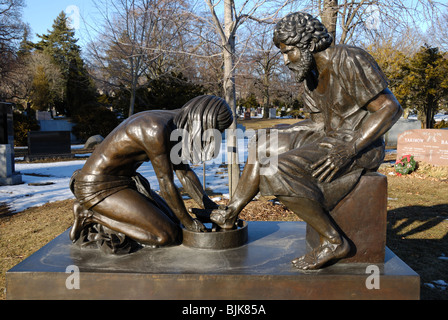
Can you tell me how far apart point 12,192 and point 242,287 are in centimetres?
791

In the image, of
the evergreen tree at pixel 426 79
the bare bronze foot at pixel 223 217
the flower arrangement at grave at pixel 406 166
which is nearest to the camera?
the bare bronze foot at pixel 223 217

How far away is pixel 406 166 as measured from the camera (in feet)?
34.0

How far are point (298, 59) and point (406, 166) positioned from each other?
8.71m

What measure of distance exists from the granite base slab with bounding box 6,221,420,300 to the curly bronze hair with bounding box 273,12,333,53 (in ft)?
5.91

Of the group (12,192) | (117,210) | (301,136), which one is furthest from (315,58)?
(12,192)

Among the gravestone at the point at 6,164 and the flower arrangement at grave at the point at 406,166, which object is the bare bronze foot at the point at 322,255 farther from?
the gravestone at the point at 6,164

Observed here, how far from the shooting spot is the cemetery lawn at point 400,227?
14.3 feet

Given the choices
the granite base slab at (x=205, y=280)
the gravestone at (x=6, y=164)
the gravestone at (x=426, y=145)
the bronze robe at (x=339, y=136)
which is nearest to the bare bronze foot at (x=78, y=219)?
the granite base slab at (x=205, y=280)

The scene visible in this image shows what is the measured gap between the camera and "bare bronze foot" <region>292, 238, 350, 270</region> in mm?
2789

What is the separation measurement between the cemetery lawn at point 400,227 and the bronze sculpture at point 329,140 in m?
1.75

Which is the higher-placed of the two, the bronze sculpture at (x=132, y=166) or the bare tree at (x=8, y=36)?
the bare tree at (x=8, y=36)

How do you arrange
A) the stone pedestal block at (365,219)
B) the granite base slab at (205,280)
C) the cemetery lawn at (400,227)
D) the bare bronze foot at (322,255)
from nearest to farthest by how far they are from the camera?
1. the granite base slab at (205,280)
2. the bare bronze foot at (322,255)
3. the stone pedestal block at (365,219)
4. the cemetery lawn at (400,227)

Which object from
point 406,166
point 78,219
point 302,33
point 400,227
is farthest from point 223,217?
point 406,166

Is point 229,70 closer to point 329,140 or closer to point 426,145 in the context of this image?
point 329,140
